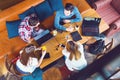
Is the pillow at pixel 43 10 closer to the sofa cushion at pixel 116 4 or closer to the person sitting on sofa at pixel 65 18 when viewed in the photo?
the person sitting on sofa at pixel 65 18

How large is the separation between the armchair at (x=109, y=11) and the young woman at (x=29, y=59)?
1678mm

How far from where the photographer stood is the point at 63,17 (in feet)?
12.3

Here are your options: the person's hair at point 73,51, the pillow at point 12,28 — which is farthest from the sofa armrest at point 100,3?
the pillow at point 12,28

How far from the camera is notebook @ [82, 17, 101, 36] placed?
365 centimetres

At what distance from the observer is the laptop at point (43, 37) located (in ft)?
11.7

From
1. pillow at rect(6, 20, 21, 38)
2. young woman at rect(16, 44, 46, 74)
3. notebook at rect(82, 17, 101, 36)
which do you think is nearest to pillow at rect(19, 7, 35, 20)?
pillow at rect(6, 20, 21, 38)

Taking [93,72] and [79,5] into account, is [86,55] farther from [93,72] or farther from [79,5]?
[93,72]

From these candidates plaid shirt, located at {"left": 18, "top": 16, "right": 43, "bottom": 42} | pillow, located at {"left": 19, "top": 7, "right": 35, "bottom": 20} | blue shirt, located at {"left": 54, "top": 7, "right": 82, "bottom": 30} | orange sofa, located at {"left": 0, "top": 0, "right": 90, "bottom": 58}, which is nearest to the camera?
plaid shirt, located at {"left": 18, "top": 16, "right": 43, "bottom": 42}

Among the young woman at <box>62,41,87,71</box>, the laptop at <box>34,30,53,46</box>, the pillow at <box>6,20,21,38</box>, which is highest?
the pillow at <box>6,20,21,38</box>

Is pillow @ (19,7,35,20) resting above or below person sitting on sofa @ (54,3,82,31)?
Result: above

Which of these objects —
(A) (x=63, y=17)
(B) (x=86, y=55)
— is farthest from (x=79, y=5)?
(B) (x=86, y=55)

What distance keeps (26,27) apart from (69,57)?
3.47 feet

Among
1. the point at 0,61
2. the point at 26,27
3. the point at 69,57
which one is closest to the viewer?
the point at 69,57

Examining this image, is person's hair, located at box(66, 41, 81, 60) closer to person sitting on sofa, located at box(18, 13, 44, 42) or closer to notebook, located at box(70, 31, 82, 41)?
notebook, located at box(70, 31, 82, 41)
